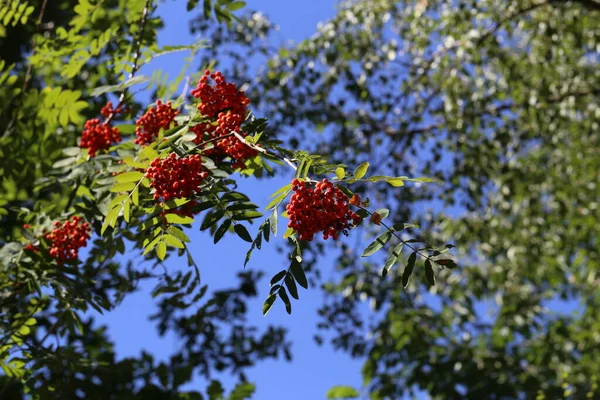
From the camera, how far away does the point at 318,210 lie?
1685mm

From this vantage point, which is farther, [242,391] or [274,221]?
[242,391]

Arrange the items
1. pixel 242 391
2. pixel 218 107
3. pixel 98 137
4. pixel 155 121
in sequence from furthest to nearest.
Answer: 1. pixel 242 391
2. pixel 98 137
3. pixel 155 121
4. pixel 218 107

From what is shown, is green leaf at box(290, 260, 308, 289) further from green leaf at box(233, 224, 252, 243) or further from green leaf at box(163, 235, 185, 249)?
green leaf at box(163, 235, 185, 249)

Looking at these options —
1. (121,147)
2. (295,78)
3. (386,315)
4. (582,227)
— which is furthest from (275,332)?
(121,147)

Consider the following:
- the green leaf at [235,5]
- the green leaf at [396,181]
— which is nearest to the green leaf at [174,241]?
the green leaf at [396,181]

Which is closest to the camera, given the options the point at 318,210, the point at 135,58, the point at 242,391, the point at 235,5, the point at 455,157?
the point at 318,210

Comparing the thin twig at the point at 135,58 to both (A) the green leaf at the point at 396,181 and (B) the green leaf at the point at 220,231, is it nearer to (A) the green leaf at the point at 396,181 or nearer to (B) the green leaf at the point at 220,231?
(B) the green leaf at the point at 220,231

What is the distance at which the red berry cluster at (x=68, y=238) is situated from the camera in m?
2.47

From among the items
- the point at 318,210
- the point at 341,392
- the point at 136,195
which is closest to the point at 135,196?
the point at 136,195

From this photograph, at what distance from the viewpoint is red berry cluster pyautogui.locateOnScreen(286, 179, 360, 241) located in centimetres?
167

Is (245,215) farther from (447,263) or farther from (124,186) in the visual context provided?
(447,263)

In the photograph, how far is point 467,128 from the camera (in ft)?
23.6

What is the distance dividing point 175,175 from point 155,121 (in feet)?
1.84

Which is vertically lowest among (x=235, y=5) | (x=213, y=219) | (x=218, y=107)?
(x=213, y=219)
